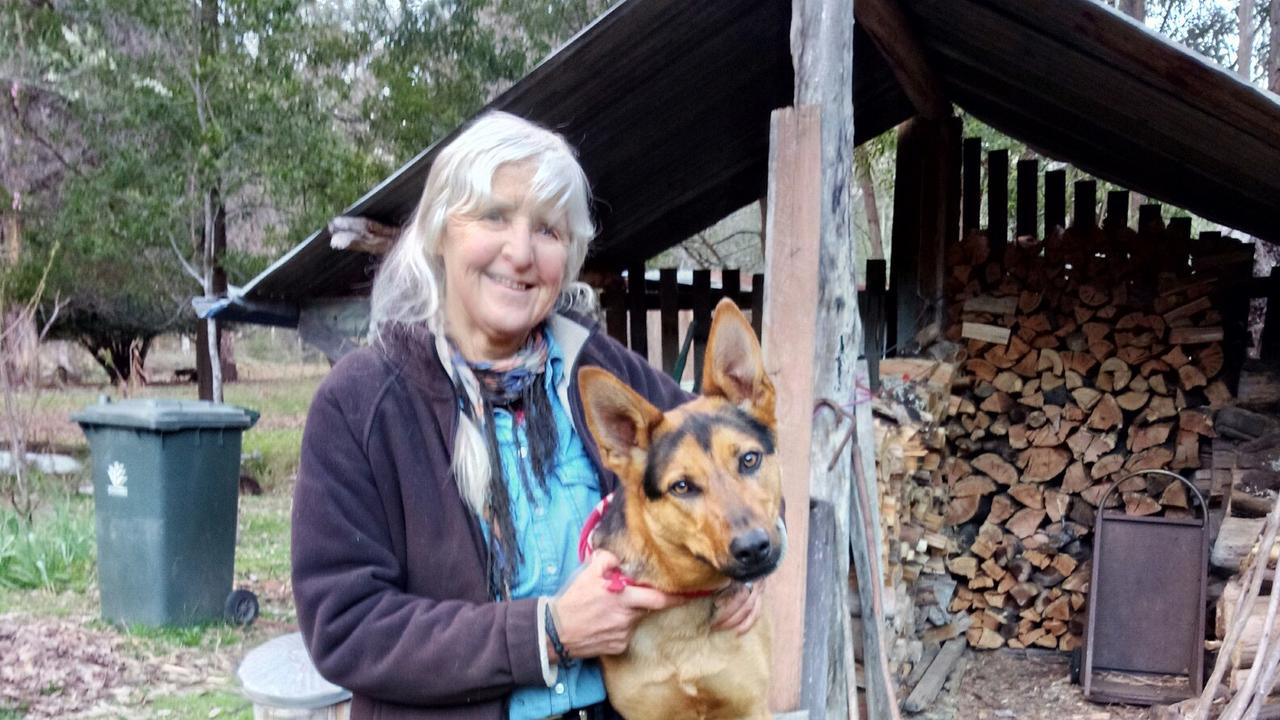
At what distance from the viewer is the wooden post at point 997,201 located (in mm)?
6941

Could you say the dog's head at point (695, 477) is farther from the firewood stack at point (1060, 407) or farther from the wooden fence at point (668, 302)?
the firewood stack at point (1060, 407)

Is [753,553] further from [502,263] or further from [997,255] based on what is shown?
[997,255]

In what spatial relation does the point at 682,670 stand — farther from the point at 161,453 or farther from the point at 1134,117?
the point at 161,453

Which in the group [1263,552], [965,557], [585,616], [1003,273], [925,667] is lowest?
[925,667]

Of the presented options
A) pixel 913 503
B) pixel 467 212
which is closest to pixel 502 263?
pixel 467 212

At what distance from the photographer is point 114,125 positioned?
9.81 metres

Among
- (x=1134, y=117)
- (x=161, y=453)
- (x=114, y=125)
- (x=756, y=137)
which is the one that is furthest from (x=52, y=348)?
(x=1134, y=117)

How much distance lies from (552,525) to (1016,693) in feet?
18.8

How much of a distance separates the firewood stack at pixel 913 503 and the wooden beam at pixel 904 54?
1625 mm

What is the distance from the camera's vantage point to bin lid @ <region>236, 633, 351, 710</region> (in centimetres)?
329

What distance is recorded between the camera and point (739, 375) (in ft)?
6.45

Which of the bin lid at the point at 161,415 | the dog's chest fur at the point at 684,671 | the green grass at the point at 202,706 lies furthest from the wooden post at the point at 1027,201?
the dog's chest fur at the point at 684,671

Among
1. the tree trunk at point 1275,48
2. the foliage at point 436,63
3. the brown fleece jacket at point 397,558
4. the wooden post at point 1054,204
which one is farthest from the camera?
the foliage at point 436,63

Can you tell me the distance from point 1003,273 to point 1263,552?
2859 millimetres
